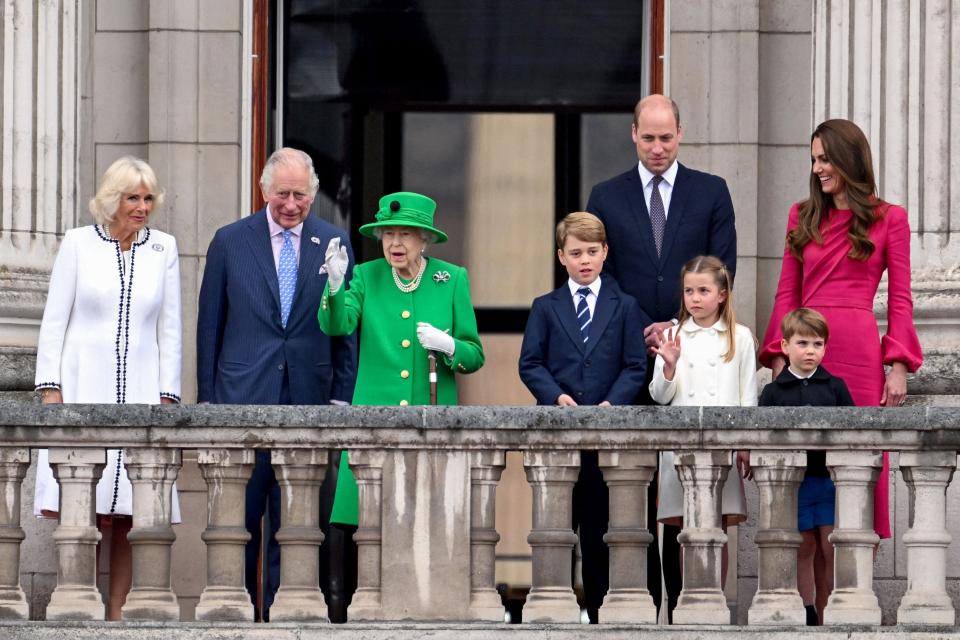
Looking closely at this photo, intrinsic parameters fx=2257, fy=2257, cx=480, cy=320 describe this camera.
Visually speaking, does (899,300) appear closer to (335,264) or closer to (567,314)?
(567,314)

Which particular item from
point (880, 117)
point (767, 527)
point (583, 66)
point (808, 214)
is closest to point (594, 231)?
point (808, 214)

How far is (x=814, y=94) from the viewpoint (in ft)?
39.1

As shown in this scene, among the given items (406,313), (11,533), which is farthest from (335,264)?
(11,533)

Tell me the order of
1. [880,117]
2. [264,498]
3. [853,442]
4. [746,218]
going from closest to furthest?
[853,442], [264,498], [880,117], [746,218]

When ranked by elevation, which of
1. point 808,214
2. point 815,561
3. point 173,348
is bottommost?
point 815,561

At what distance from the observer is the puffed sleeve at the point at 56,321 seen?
9.72 m

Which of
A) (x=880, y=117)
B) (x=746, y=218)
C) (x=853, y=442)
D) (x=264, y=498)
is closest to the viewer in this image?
(x=853, y=442)

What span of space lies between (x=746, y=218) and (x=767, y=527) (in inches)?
140

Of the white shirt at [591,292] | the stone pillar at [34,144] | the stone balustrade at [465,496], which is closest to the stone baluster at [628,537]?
the stone balustrade at [465,496]

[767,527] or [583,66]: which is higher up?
[583,66]

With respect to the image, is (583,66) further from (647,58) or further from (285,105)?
(285,105)

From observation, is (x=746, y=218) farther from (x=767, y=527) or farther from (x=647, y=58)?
(x=767, y=527)

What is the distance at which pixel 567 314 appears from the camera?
9789 millimetres

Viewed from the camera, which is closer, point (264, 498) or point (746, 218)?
point (264, 498)
